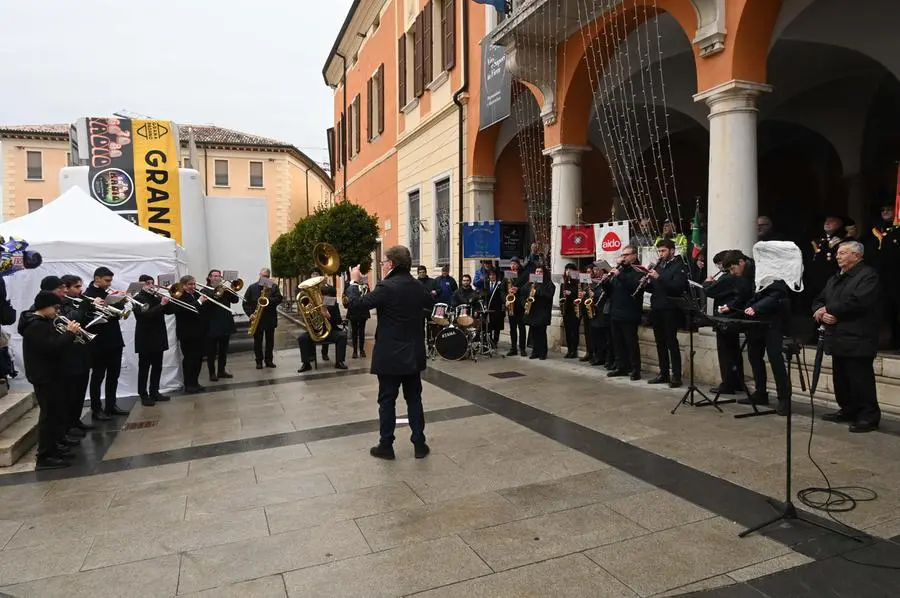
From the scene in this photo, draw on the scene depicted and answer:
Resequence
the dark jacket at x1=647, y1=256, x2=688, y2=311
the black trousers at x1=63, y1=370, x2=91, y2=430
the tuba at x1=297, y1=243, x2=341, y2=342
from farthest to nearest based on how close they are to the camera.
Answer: the tuba at x1=297, y1=243, x2=341, y2=342 → the dark jacket at x1=647, y1=256, x2=688, y2=311 → the black trousers at x1=63, y1=370, x2=91, y2=430

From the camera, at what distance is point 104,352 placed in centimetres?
709

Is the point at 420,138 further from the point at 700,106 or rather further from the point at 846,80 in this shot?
the point at 846,80

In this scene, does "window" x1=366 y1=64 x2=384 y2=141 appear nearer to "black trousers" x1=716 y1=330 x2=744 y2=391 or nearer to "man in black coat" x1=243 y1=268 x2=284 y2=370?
"man in black coat" x1=243 y1=268 x2=284 y2=370

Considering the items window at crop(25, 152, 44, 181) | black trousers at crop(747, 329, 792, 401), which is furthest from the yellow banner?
window at crop(25, 152, 44, 181)

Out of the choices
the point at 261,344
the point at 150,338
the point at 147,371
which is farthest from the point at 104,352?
the point at 261,344

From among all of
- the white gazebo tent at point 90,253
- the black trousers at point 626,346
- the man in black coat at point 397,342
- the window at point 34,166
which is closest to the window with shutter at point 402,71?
the white gazebo tent at point 90,253

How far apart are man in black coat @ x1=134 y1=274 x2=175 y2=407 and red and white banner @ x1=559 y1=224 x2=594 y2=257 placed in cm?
654

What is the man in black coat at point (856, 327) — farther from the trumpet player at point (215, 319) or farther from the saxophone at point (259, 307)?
the saxophone at point (259, 307)

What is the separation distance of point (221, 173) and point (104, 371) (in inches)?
1806

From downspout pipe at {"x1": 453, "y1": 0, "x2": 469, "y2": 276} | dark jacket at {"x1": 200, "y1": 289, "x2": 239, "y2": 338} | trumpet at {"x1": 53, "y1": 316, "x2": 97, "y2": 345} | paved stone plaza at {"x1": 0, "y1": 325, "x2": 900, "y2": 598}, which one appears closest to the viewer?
paved stone plaza at {"x1": 0, "y1": 325, "x2": 900, "y2": 598}

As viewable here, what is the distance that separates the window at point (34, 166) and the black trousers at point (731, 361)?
52.8m

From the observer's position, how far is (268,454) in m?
5.58

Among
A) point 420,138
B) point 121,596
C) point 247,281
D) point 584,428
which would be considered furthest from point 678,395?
point 420,138

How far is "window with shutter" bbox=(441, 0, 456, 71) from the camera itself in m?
15.5
